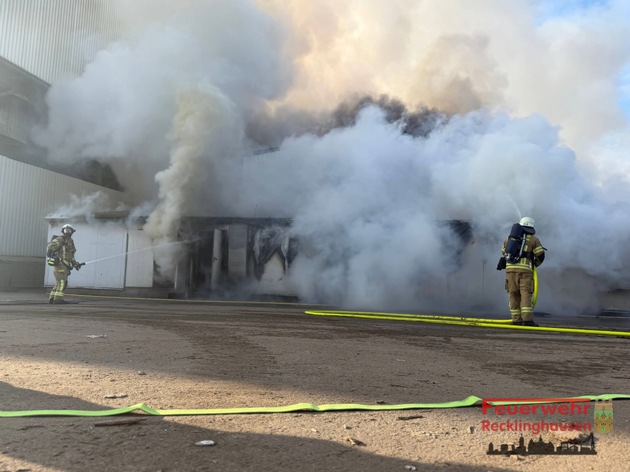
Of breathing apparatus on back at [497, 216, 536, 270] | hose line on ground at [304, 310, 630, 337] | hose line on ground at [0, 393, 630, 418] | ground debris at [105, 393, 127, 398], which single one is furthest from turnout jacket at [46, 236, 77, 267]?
breathing apparatus on back at [497, 216, 536, 270]

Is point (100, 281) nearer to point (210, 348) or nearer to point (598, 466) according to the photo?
point (210, 348)

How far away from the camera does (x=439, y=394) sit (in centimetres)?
354

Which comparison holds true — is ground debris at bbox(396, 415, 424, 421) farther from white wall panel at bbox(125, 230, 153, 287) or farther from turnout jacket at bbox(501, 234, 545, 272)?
white wall panel at bbox(125, 230, 153, 287)

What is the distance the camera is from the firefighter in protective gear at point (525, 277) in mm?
8008

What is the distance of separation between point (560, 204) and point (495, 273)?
2361 millimetres

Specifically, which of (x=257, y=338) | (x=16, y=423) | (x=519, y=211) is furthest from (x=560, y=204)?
(x=16, y=423)

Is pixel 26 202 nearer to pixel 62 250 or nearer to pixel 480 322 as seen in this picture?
pixel 62 250

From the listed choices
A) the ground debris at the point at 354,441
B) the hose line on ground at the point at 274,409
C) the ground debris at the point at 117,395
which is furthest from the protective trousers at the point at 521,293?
the ground debris at the point at 117,395

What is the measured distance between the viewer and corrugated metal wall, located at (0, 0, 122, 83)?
17.3 m

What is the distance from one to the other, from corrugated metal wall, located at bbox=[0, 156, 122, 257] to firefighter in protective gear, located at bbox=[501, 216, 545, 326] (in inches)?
660

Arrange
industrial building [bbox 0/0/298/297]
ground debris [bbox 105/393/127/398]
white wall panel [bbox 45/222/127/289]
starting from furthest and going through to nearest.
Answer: white wall panel [bbox 45/222/127/289] → industrial building [bbox 0/0/298/297] → ground debris [bbox 105/393/127/398]

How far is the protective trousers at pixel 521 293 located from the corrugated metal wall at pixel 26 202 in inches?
659

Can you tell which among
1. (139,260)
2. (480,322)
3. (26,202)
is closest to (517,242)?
(480,322)
